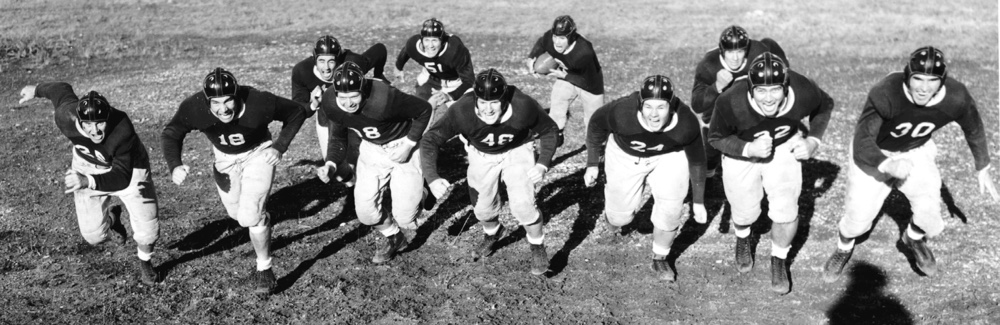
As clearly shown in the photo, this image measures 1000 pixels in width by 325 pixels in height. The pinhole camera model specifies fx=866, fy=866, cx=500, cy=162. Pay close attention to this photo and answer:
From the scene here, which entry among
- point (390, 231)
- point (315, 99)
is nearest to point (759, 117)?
point (390, 231)

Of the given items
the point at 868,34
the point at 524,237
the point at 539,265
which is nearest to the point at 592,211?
the point at 524,237

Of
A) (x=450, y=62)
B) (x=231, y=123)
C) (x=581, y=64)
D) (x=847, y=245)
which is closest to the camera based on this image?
(x=231, y=123)

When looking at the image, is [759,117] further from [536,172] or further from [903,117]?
[536,172]

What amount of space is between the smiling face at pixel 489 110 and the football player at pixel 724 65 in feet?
8.58

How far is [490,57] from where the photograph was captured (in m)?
18.2

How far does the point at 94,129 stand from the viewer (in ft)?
25.4

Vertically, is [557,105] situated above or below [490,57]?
above

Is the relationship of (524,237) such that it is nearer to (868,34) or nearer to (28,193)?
(28,193)

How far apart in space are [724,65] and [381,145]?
3.78 metres

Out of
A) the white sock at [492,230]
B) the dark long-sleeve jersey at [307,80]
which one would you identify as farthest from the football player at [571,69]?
the white sock at [492,230]

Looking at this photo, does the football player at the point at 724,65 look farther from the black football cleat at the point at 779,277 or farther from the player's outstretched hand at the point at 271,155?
the player's outstretched hand at the point at 271,155

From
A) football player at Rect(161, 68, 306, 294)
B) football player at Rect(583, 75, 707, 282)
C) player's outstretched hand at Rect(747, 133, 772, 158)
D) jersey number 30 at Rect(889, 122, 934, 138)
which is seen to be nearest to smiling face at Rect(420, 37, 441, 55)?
football player at Rect(161, 68, 306, 294)

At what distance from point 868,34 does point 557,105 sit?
11562mm

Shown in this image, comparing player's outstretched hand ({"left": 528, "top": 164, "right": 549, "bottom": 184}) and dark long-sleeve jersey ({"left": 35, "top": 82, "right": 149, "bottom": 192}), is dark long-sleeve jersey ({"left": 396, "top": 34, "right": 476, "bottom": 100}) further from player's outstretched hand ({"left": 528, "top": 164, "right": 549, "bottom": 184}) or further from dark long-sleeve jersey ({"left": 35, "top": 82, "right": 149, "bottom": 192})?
dark long-sleeve jersey ({"left": 35, "top": 82, "right": 149, "bottom": 192})
